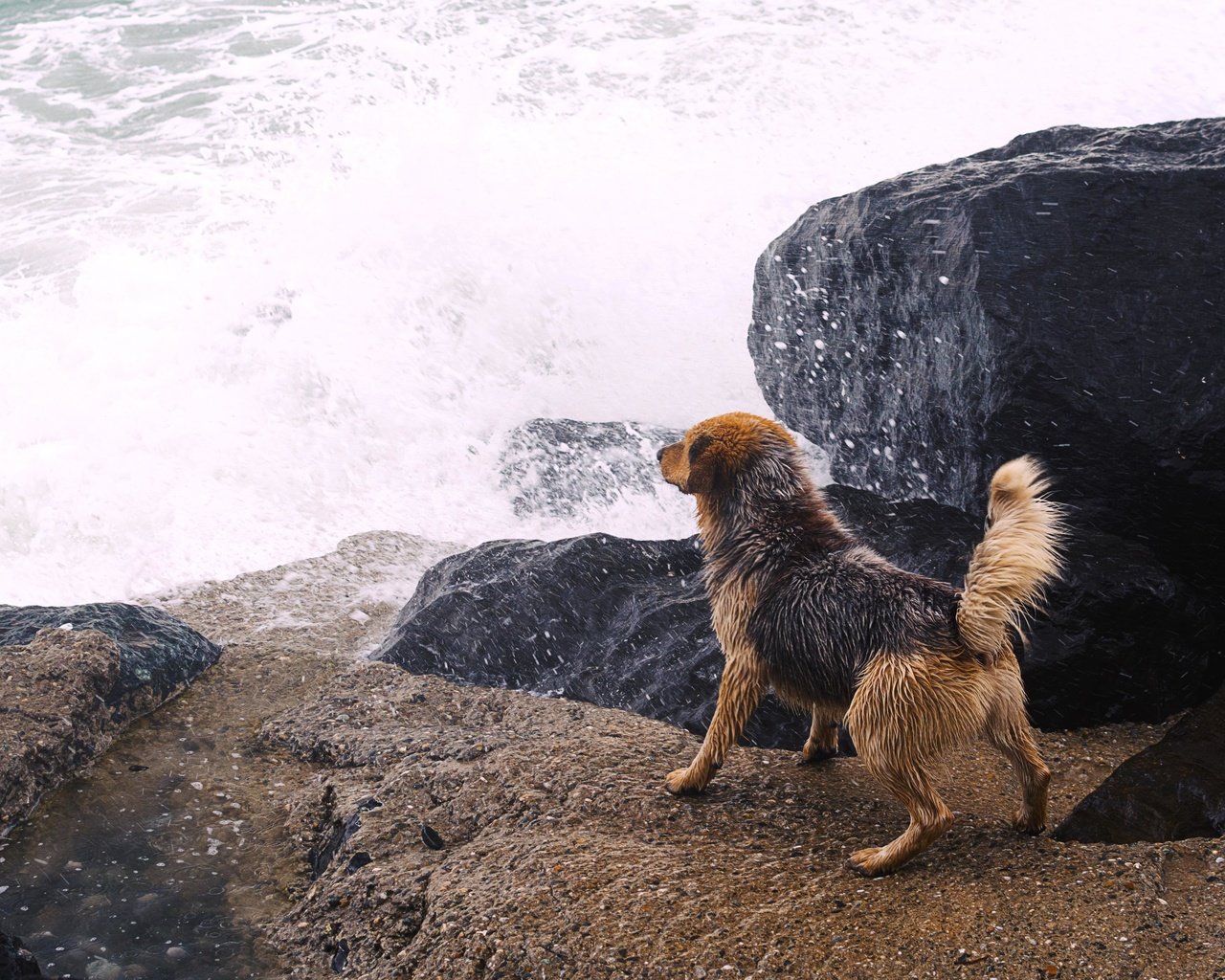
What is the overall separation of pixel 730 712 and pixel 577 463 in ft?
18.3

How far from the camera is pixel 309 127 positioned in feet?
48.7

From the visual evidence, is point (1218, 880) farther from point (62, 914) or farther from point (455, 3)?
point (455, 3)

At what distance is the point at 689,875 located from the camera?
3.70 metres

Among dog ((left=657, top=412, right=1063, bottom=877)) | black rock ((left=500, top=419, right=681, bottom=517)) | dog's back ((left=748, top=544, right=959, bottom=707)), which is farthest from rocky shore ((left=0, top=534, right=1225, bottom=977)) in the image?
black rock ((left=500, top=419, right=681, bottom=517))

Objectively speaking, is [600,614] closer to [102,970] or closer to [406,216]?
[102,970]

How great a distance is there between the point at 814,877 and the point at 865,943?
409mm

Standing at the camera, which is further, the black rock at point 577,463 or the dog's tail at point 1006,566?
the black rock at point 577,463

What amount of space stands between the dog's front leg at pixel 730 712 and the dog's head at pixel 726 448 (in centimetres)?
74

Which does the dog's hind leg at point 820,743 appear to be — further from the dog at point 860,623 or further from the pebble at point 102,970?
the pebble at point 102,970

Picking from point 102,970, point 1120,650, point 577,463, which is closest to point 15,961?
point 102,970

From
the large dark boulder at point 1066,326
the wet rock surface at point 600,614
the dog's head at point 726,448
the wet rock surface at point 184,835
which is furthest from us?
the wet rock surface at point 600,614

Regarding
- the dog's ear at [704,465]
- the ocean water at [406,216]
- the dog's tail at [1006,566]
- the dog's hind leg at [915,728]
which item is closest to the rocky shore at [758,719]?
the dog's hind leg at [915,728]

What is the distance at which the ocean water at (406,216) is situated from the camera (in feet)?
31.9

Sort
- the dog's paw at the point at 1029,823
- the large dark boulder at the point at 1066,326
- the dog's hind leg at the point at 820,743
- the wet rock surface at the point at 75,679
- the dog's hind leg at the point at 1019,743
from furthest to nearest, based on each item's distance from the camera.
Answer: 1. the large dark boulder at the point at 1066,326
2. the wet rock surface at the point at 75,679
3. the dog's hind leg at the point at 820,743
4. the dog's paw at the point at 1029,823
5. the dog's hind leg at the point at 1019,743
